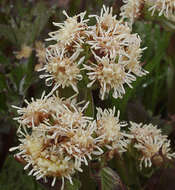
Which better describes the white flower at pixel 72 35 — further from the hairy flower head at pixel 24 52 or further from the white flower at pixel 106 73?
the hairy flower head at pixel 24 52

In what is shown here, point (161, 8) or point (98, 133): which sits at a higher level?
point (161, 8)

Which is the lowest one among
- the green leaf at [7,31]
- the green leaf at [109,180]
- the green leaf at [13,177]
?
the green leaf at [13,177]

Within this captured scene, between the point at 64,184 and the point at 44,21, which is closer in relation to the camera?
the point at 64,184

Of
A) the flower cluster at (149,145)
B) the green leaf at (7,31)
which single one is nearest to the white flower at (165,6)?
the flower cluster at (149,145)

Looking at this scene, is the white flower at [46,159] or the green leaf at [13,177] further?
the green leaf at [13,177]

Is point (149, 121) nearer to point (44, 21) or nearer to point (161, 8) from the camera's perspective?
point (161, 8)

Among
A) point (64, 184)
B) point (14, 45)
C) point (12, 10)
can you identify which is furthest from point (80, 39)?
point (12, 10)

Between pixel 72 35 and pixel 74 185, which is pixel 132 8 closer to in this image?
pixel 72 35
